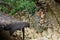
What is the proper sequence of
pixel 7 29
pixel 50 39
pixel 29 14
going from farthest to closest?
1. pixel 29 14
2. pixel 50 39
3. pixel 7 29

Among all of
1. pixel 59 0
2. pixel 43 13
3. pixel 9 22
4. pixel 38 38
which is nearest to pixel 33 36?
pixel 38 38

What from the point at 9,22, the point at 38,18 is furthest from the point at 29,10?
the point at 9,22

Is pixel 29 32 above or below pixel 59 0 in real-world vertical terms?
below

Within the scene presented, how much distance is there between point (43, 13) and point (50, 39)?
114cm

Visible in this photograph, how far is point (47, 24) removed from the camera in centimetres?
805

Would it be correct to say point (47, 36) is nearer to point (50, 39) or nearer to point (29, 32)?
point (50, 39)

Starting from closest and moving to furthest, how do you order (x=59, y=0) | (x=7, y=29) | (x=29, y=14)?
(x=7, y=29) < (x=59, y=0) < (x=29, y=14)

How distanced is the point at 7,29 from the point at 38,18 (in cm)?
351

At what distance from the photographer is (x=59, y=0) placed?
26.6 feet

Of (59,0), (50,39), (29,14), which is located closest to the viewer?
(50,39)

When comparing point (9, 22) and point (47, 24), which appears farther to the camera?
point (47, 24)

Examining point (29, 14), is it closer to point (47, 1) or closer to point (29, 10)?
point (29, 10)

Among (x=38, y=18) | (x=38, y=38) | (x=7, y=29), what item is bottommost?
(x=38, y=38)

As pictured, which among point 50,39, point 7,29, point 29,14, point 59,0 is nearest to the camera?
point 7,29
